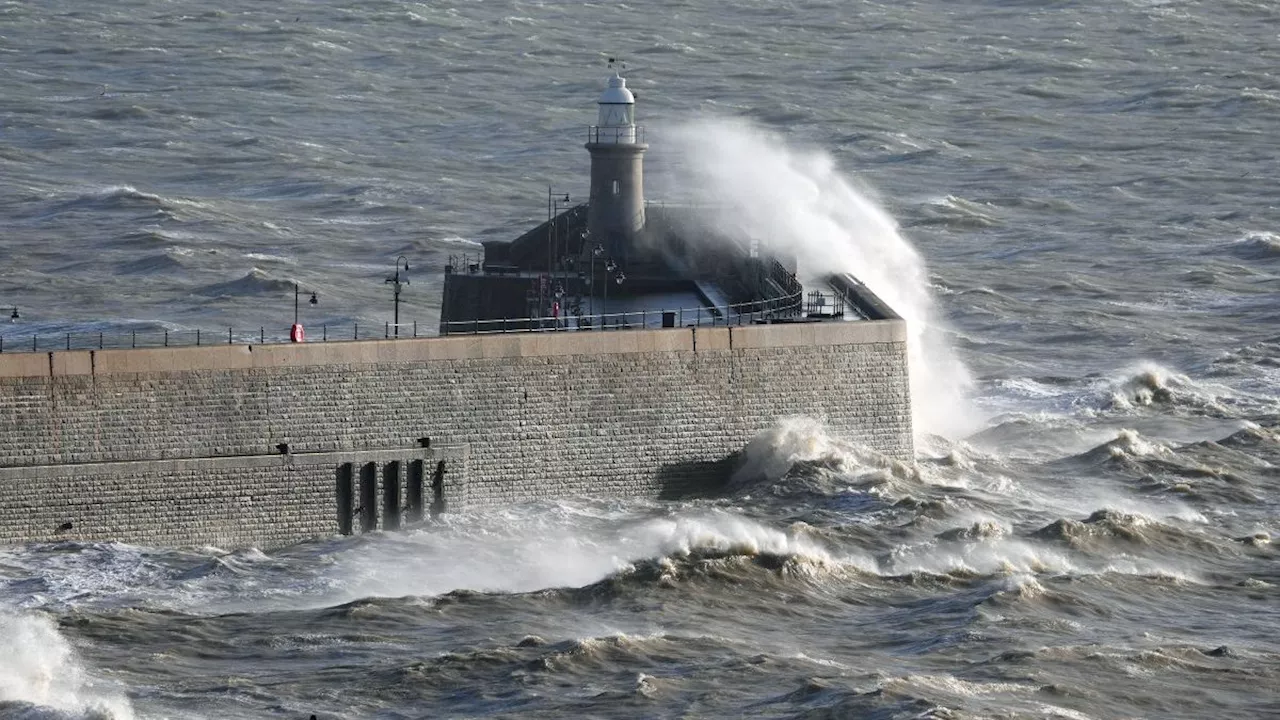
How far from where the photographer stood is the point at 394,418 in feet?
150

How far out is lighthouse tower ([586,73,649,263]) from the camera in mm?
57031

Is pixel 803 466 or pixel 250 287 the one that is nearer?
pixel 803 466

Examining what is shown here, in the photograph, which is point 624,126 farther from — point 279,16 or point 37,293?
point 279,16

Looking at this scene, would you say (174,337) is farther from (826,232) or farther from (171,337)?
(826,232)

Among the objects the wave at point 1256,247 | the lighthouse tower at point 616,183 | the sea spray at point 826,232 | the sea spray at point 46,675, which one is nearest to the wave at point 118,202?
the sea spray at point 826,232

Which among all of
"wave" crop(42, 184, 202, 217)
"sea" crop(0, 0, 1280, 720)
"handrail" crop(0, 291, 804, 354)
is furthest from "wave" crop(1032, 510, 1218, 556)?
"wave" crop(42, 184, 202, 217)

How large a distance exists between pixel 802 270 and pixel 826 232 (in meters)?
2.69

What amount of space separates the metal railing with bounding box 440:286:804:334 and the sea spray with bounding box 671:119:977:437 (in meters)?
3.73

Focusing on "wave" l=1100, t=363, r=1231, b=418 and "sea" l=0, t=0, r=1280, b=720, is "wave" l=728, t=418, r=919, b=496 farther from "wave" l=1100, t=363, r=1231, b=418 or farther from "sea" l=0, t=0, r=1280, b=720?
"wave" l=1100, t=363, r=1231, b=418

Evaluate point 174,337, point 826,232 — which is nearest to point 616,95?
point 826,232

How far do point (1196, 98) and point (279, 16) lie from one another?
129 ft

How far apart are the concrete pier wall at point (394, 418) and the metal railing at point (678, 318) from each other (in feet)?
4.90

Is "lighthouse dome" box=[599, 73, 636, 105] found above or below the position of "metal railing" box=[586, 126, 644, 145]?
above

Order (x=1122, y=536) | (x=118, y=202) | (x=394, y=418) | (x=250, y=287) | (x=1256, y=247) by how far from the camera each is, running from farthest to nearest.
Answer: (x=118, y=202)
(x=1256, y=247)
(x=250, y=287)
(x=394, y=418)
(x=1122, y=536)
